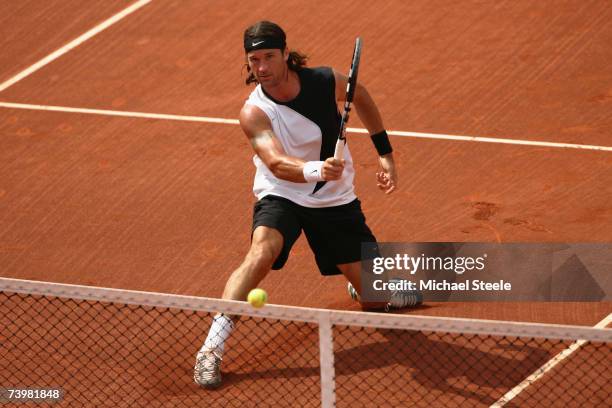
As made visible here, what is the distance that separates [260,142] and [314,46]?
4944 mm

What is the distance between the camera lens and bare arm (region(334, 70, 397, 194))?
23.4ft

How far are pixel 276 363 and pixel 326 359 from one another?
4.17 feet

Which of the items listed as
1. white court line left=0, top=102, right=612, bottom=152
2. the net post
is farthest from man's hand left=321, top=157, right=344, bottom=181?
white court line left=0, top=102, right=612, bottom=152

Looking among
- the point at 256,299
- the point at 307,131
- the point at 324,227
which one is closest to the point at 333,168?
the point at 307,131

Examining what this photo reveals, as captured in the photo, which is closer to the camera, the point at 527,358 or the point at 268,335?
the point at 527,358

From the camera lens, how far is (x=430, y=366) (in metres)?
6.74

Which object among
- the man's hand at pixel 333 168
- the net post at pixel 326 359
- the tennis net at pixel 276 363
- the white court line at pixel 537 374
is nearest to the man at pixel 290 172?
the man's hand at pixel 333 168

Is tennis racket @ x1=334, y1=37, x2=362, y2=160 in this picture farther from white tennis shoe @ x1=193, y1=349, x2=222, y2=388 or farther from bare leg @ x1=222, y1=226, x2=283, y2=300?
white tennis shoe @ x1=193, y1=349, x2=222, y2=388

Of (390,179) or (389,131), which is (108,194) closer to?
(389,131)

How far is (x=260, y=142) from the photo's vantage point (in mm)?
6762

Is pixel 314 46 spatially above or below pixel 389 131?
above

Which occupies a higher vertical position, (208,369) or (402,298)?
(402,298)

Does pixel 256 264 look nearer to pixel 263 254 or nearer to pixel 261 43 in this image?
pixel 263 254

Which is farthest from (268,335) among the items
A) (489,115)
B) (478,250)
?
(489,115)
